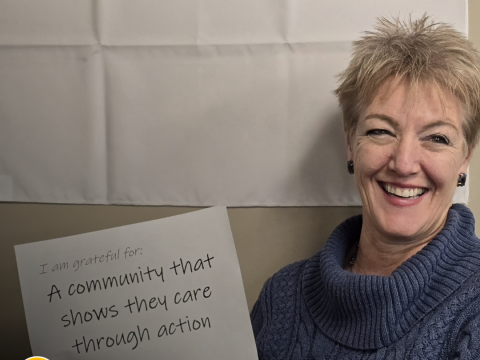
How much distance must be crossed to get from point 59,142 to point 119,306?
64 cm

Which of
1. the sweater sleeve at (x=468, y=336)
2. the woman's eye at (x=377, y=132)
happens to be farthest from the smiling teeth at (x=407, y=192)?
the sweater sleeve at (x=468, y=336)

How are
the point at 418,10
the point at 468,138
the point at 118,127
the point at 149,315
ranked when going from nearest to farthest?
1. the point at 149,315
2. the point at 468,138
3. the point at 418,10
4. the point at 118,127

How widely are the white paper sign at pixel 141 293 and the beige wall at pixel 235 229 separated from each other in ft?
1.41

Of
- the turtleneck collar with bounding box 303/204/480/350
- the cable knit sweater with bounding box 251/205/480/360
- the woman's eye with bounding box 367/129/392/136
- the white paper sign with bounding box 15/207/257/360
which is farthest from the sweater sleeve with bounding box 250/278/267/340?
the woman's eye with bounding box 367/129/392/136

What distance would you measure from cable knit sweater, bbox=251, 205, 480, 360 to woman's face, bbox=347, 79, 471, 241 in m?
0.06

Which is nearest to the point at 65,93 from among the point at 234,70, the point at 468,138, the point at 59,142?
the point at 59,142

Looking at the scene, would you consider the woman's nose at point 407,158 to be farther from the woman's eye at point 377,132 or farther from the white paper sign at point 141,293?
the white paper sign at point 141,293

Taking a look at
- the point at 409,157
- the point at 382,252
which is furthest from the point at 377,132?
the point at 382,252

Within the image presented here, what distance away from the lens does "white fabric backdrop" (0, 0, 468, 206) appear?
1.35 meters

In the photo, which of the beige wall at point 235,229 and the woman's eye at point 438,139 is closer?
the woman's eye at point 438,139

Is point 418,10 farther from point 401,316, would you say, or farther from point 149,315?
point 149,315

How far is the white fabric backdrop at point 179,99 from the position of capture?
4.43ft

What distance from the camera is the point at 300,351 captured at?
1151 mm

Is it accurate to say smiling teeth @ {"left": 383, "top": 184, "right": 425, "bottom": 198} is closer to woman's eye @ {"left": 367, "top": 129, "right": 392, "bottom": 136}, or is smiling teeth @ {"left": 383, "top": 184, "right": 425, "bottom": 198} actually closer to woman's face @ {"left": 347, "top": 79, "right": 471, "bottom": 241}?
woman's face @ {"left": 347, "top": 79, "right": 471, "bottom": 241}
